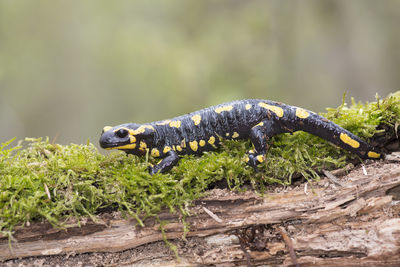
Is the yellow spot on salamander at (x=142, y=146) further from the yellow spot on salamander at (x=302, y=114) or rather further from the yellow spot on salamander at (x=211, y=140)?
the yellow spot on salamander at (x=302, y=114)

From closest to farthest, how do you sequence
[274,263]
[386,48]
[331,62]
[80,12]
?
[274,263] < [386,48] < [331,62] < [80,12]

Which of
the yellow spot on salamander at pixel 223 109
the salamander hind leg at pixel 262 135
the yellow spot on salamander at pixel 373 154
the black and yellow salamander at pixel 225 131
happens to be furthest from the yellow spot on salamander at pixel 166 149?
the yellow spot on salamander at pixel 373 154

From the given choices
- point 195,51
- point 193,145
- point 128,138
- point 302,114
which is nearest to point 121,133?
point 128,138

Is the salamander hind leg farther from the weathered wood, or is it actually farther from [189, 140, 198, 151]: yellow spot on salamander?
[189, 140, 198, 151]: yellow spot on salamander

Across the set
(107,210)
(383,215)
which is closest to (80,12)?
(107,210)

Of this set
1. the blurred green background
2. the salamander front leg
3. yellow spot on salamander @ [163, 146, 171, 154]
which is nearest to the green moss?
the salamander front leg

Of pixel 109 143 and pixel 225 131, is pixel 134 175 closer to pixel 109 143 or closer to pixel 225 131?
pixel 109 143

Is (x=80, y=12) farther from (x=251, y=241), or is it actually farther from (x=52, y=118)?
(x=251, y=241)
